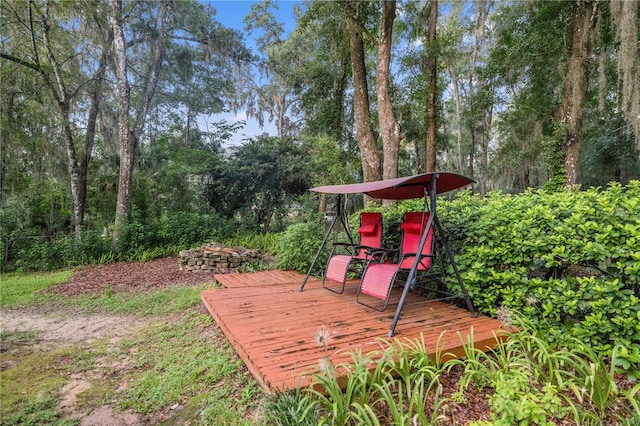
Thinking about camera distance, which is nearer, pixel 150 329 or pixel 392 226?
pixel 150 329

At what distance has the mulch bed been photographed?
5.74m

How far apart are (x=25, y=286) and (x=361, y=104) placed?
757 cm

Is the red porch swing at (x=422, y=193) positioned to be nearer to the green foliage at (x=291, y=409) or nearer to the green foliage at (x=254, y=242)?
the green foliage at (x=291, y=409)

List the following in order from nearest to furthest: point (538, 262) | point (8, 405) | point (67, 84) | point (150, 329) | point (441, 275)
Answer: point (8, 405), point (538, 262), point (441, 275), point (150, 329), point (67, 84)

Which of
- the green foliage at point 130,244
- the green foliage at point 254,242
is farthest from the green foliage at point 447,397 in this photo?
the green foliage at point 130,244

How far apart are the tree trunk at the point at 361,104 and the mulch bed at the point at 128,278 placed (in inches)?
160

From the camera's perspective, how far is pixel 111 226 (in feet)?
29.3

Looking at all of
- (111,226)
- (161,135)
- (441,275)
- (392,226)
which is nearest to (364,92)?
(392,226)

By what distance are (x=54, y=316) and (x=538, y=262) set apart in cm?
584

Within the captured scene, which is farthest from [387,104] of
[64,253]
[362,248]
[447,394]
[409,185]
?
[64,253]

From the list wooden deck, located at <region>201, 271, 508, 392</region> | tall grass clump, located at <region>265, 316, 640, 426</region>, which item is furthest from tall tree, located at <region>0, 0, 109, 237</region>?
tall grass clump, located at <region>265, 316, 640, 426</region>

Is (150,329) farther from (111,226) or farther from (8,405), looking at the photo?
(111,226)

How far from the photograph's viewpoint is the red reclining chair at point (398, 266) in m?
2.92

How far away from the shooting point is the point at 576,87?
7738mm
